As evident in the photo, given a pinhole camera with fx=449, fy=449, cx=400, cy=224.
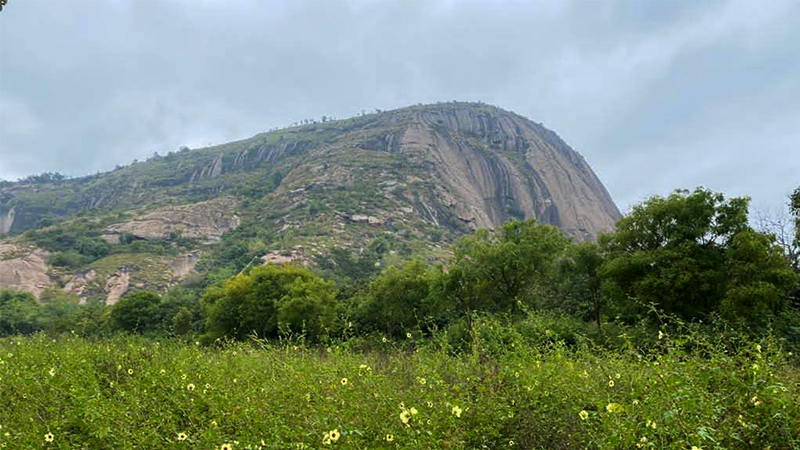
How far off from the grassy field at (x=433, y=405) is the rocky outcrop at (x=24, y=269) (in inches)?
3533

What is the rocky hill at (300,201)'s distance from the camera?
84312mm

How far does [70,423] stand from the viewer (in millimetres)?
4141

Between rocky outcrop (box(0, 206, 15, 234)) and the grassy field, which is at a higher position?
rocky outcrop (box(0, 206, 15, 234))

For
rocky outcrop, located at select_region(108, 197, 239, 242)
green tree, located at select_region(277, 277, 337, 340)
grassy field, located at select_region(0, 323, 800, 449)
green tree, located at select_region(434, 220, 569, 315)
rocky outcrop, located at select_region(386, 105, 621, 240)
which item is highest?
rocky outcrop, located at select_region(386, 105, 621, 240)

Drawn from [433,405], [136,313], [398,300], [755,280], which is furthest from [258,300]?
[433,405]

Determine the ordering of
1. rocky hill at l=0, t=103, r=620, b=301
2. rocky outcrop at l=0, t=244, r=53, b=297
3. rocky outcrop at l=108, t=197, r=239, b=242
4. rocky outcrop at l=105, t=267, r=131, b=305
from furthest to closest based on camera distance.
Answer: rocky outcrop at l=108, t=197, r=239, b=242 < rocky hill at l=0, t=103, r=620, b=301 < rocky outcrop at l=0, t=244, r=53, b=297 < rocky outcrop at l=105, t=267, r=131, b=305

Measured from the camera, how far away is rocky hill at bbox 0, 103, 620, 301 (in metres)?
84.3

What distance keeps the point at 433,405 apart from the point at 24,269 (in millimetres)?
99671

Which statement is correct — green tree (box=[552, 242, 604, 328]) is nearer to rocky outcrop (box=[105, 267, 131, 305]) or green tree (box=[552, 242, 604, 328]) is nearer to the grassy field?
the grassy field

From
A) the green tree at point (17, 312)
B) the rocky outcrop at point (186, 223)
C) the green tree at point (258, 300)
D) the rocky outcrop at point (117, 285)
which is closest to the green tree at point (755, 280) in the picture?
the green tree at point (258, 300)

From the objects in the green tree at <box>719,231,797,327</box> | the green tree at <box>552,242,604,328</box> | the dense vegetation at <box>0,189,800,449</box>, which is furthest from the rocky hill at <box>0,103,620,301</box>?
Result: the dense vegetation at <box>0,189,800,449</box>

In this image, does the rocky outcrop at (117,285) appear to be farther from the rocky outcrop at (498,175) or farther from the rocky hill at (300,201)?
the rocky outcrop at (498,175)

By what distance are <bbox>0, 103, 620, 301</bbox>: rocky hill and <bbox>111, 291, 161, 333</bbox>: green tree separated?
26.9 metres

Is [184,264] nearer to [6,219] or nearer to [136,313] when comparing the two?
[136,313]
